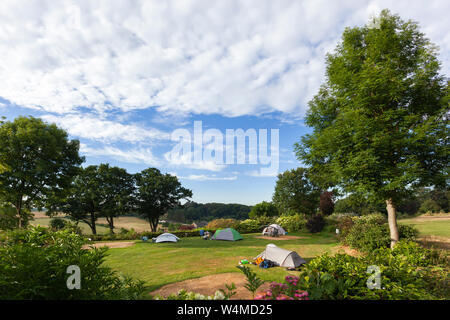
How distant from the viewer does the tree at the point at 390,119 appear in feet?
28.9

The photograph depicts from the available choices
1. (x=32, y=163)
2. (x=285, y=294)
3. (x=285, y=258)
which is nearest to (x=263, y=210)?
(x=285, y=258)

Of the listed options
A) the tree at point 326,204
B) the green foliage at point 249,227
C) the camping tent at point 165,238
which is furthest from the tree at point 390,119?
the tree at point 326,204

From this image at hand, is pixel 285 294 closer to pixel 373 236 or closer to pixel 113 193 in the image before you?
pixel 373 236

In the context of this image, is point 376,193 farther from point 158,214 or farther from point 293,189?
point 158,214

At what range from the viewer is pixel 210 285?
8.04 m

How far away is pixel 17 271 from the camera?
2746 millimetres

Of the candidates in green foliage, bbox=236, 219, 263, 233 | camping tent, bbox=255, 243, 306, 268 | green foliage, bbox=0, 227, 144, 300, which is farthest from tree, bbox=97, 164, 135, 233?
green foliage, bbox=0, 227, 144, 300

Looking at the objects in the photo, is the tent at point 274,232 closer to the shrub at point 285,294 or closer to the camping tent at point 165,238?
the camping tent at point 165,238

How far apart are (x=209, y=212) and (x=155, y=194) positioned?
112 feet

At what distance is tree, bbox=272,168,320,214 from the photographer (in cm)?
3309

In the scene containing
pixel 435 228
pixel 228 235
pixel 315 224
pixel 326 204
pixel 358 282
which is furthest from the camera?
pixel 326 204

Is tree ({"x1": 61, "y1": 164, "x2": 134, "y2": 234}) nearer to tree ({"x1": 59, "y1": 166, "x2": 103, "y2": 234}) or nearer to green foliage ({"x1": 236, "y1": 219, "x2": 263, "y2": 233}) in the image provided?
tree ({"x1": 59, "y1": 166, "x2": 103, "y2": 234})

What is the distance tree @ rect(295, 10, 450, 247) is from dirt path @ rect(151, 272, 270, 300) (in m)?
6.81
